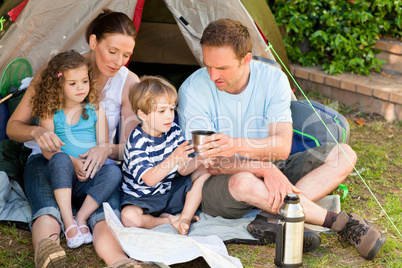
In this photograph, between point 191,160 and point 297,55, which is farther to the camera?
point 297,55

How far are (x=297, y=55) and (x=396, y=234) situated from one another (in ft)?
9.65

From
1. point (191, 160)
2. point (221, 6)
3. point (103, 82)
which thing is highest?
point (221, 6)

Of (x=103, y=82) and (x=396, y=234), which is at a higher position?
(x=103, y=82)

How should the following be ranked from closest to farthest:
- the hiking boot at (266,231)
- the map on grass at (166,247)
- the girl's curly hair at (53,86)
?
the map on grass at (166,247), the hiking boot at (266,231), the girl's curly hair at (53,86)

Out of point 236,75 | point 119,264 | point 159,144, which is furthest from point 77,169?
point 236,75

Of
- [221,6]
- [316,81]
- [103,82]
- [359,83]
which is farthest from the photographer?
[316,81]

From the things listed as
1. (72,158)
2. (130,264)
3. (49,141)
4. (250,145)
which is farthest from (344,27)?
(130,264)

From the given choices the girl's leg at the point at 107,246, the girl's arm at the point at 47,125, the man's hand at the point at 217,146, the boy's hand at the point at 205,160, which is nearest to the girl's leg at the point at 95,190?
the girl's leg at the point at 107,246

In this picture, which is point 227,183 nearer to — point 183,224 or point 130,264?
point 183,224

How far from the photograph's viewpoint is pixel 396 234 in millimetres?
2918

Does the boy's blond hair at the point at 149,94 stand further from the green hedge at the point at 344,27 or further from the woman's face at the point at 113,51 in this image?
the green hedge at the point at 344,27

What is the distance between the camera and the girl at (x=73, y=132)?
2744 millimetres

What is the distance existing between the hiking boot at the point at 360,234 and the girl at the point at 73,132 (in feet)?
4.07

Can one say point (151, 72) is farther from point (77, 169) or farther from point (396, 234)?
point (396, 234)
